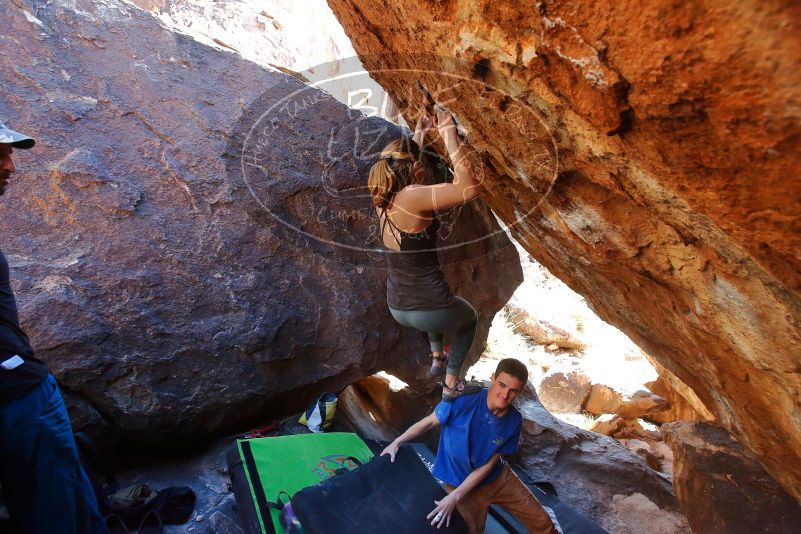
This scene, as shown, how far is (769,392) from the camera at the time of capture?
2086 mm

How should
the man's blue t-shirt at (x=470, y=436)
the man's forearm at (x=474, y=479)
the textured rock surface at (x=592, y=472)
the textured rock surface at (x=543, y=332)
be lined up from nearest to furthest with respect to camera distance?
the man's forearm at (x=474, y=479) → the man's blue t-shirt at (x=470, y=436) → the textured rock surface at (x=592, y=472) → the textured rock surface at (x=543, y=332)

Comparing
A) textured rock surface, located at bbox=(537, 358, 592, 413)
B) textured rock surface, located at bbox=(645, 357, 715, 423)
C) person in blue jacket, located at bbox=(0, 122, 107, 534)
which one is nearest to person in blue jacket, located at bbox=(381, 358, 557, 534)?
person in blue jacket, located at bbox=(0, 122, 107, 534)

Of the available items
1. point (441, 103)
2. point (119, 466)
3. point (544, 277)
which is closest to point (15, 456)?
point (119, 466)

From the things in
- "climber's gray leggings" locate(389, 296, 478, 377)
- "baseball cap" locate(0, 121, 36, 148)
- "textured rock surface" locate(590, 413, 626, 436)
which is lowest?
"textured rock surface" locate(590, 413, 626, 436)

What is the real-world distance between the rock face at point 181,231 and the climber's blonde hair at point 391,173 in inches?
39.3

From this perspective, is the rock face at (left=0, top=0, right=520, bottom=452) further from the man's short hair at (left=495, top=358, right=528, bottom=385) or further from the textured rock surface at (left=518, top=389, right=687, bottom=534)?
the textured rock surface at (left=518, top=389, right=687, bottom=534)

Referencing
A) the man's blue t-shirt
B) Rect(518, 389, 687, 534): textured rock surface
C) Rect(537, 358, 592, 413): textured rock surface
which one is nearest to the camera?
the man's blue t-shirt

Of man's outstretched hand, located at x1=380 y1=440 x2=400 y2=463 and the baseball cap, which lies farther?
man's outstretched hand, located at x1=380 y1=440 x2=400 y2=463

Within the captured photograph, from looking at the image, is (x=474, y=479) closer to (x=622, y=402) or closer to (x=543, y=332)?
(x=622, y=402)

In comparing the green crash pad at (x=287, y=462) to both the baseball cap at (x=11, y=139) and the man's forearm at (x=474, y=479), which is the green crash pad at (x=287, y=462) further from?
the baseball cap at (x=11, y=139)

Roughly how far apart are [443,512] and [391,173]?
1.66 meters

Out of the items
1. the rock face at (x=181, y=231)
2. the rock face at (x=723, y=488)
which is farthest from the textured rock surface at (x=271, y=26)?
the rock face at (x=723, y=488)

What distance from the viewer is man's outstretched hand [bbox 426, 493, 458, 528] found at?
2318 mm

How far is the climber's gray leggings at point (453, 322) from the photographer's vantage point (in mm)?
2758
